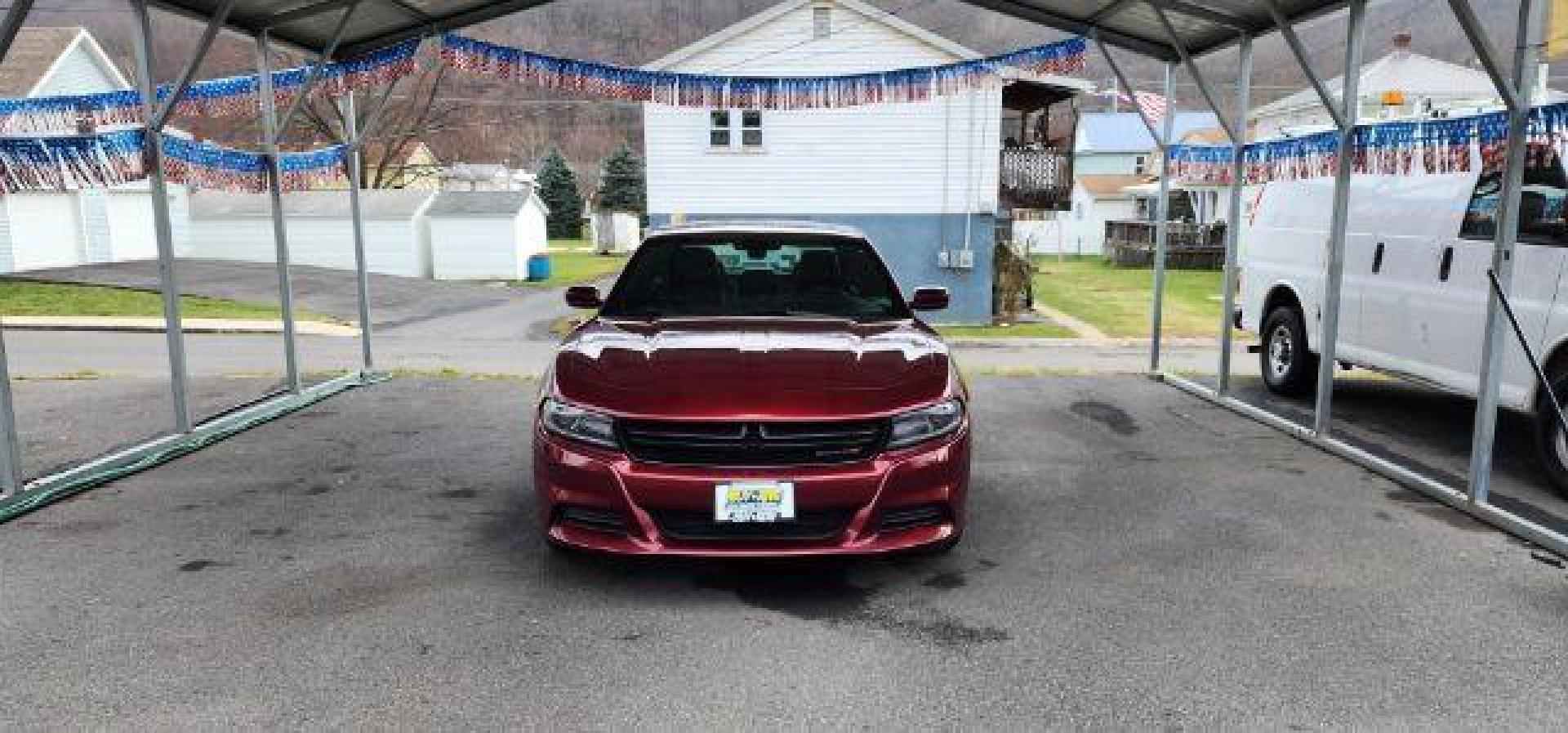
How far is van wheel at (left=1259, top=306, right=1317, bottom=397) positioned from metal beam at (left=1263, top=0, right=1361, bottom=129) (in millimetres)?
2314

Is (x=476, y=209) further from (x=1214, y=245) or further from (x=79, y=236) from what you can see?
(x=1214, y=245)

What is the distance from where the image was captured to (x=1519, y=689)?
332 centimetres

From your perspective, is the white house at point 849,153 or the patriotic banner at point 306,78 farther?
the white house at point 849,153

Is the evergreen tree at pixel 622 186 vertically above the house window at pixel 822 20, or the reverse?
the house window at pixel 822 20

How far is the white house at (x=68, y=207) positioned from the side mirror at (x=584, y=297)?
20.5 meters

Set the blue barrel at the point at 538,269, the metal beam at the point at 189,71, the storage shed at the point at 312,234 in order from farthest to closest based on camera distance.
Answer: the blue barrel at the point at 538,269
the storage shed at the point at 312,234
the metal beam at the point at 189,71

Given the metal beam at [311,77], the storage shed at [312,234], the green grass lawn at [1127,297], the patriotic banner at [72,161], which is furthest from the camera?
the storage shed at [312,234]

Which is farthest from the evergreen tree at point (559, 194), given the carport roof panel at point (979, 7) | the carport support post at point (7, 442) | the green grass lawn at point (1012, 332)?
the carport support post at point (7, 442)

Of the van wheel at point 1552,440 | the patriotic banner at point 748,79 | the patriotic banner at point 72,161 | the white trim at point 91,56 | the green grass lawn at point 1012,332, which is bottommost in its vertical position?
the green grass lawn at point 1012,332

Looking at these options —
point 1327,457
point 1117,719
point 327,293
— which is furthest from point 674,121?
point 1117,719

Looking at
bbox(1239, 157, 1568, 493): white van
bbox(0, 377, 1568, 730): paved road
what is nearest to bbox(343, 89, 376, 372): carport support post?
bbox(0, 377, 1568, 730): paved road

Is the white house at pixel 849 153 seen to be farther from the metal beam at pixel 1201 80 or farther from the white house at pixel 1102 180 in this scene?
the white house at pixel 1102 180

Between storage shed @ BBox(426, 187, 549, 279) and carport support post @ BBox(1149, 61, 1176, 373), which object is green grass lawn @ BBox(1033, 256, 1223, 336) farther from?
storage shed @ BBox(426, 187, 549, 279)

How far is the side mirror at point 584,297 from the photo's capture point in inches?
220
